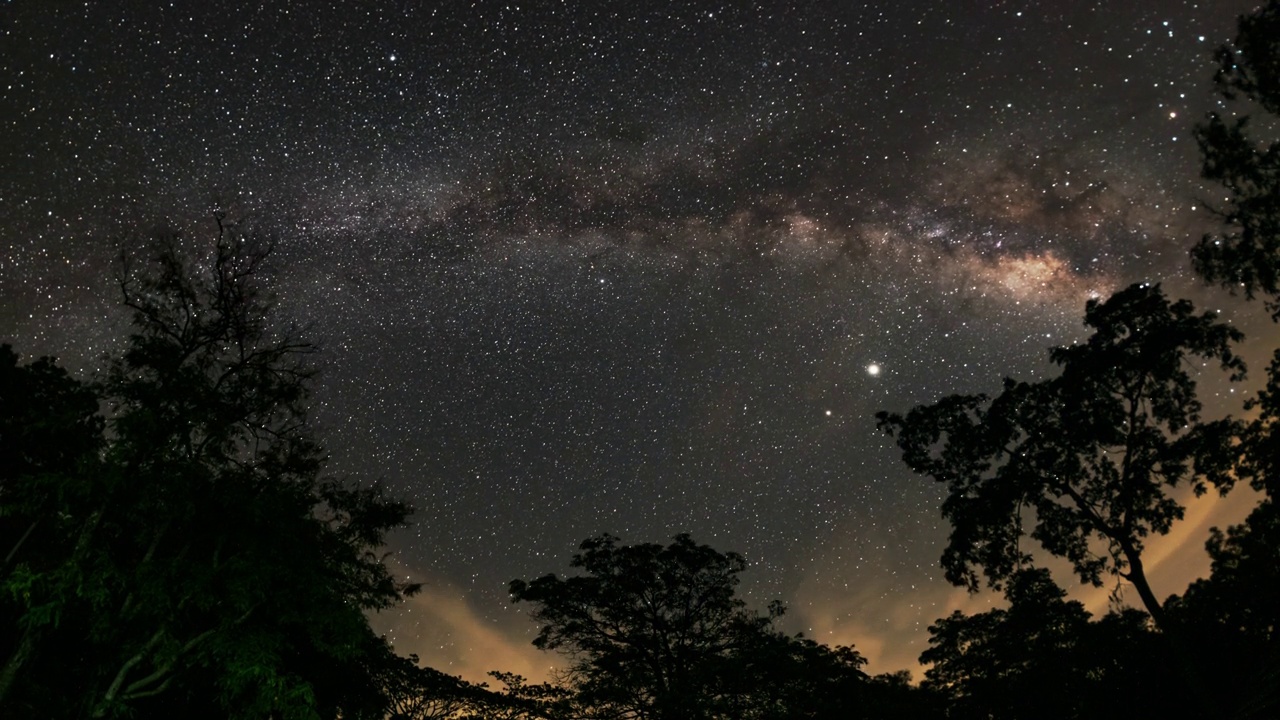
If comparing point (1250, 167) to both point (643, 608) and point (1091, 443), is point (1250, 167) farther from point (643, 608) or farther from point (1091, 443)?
point (643, 608)

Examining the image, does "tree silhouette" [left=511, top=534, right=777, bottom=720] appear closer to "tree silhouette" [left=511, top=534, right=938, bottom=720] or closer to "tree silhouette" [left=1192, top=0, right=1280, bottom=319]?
"tree silhouette" [left=511, top=534, right=938, bottom=720]

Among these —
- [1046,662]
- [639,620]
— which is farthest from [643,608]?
[1046,662]

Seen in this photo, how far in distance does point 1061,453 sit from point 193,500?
69.3 ft

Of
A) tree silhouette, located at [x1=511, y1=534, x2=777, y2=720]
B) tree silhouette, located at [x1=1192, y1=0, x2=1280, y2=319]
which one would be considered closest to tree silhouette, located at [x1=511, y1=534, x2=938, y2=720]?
tree silhouette, located at [x1=511, y1=534, x2=777, y2=720]

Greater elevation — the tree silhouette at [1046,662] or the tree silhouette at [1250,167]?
the tree silhouette at [1250,167]

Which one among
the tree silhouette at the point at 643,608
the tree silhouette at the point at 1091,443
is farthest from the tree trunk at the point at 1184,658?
the tree silhouette at the point at 643,608

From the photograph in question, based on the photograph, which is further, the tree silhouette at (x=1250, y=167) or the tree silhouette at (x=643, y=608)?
the tree silhouette at (x=643, y=608)

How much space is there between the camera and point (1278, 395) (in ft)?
55.8

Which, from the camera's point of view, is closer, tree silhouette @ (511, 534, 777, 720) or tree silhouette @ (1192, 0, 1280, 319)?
tree silhouette @ (1192, 0, 1280, 319)

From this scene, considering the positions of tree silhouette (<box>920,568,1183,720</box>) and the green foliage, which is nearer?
the green foliage

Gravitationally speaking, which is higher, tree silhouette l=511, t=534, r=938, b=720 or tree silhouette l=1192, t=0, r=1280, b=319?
tree silhouette l=1192, t=0, r=1280, b=319

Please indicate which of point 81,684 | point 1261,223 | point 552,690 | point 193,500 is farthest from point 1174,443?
point 81,684

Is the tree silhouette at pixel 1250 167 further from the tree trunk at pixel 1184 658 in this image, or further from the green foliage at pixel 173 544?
the green foliage at pixel 173 544

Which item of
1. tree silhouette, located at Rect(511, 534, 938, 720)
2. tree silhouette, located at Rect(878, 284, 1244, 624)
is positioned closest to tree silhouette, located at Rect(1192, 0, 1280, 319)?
tree silhouette, located at Rect(878, 284, 1244, 624)
